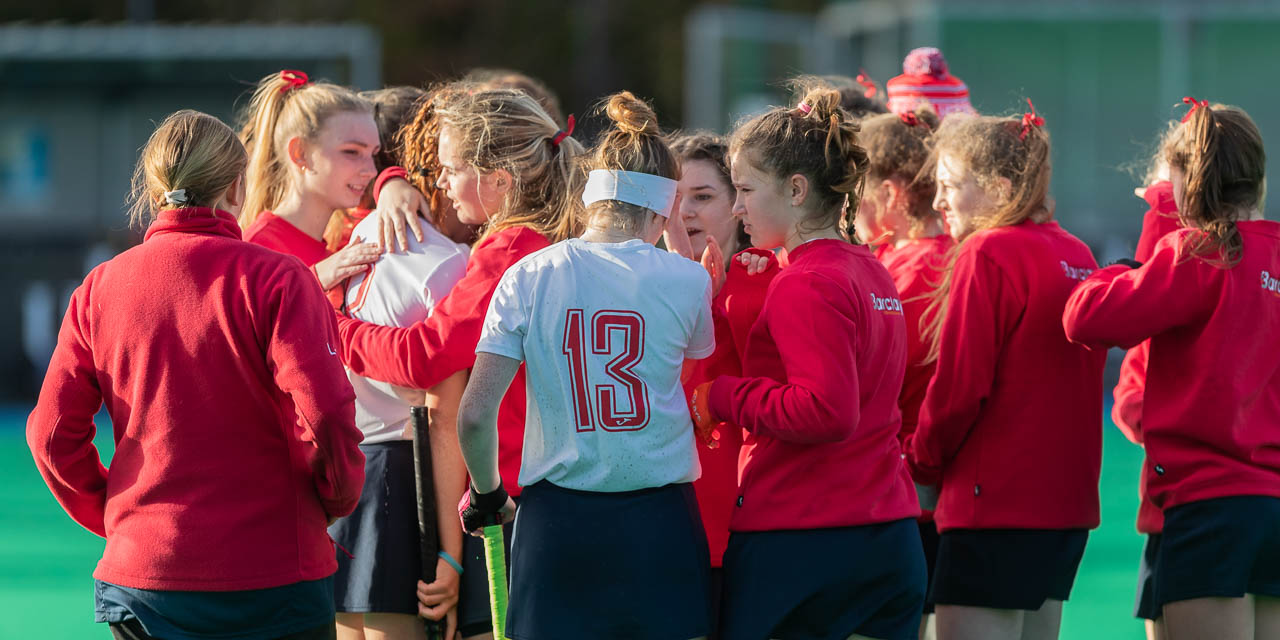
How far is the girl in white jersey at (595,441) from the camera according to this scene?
9.25ft

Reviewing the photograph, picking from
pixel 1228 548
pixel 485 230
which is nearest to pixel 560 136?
pixel 485 230

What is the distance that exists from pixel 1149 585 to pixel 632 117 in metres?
1.99

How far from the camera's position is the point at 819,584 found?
9.60ft

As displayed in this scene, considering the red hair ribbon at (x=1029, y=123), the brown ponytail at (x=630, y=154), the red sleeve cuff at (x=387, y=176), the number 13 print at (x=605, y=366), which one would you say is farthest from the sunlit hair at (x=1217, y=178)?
the red sleeve cuff at (x=387, y=176)

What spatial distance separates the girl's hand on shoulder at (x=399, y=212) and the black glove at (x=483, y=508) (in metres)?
0.88

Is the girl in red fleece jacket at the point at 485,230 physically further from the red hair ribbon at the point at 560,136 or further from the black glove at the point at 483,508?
the black glove at the point at 483,508

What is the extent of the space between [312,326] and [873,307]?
1.22 m

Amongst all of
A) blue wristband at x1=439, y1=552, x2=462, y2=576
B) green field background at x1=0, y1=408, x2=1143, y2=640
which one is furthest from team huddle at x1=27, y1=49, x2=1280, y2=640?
green field background at x1=0, y1=408, x2=1143, y2=640

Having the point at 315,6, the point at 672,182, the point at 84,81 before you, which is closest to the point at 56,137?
the point at 84,81

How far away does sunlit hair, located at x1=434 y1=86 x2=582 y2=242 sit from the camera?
Result: 3.40 meters

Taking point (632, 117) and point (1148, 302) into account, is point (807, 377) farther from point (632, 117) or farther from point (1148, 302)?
point (1148, 302)

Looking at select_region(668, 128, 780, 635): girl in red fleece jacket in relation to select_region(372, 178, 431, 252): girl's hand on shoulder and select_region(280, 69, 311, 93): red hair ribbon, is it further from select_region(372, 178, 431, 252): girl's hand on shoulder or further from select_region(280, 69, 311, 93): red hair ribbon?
select_region(280, 69, 311, 93): red hair ribbon

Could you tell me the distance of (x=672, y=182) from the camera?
9.78 ft

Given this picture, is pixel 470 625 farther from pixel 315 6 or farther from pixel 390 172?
pixel 315 6
